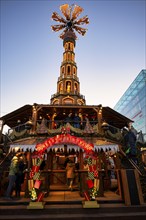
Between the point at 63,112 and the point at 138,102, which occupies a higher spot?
the point at 138,102

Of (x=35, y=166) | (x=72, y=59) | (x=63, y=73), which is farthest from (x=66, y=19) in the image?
(x=35, y=166)

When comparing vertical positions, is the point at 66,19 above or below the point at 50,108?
above

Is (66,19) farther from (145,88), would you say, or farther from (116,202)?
(116,202)

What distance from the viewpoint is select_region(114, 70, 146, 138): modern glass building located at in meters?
27.8

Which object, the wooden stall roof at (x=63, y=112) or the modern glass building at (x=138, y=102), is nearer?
the wooden stall roof at (x=63, y=112)

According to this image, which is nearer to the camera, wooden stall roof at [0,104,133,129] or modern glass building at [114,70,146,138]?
wooden stall roof at [0,104,133,129]

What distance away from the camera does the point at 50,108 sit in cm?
→ 1387

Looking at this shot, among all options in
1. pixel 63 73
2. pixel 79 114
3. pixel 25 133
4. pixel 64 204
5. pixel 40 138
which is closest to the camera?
pixel 64 204

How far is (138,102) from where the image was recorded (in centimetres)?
3027

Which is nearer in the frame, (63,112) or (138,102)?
(63,112)

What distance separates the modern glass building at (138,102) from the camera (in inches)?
1096

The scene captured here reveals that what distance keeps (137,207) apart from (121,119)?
36.0 feet

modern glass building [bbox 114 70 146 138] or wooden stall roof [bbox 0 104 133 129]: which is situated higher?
modern glass building [bbox 114 70 146 138]

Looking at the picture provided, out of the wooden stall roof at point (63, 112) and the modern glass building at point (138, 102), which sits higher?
the modern glass building at point (138, 102)
